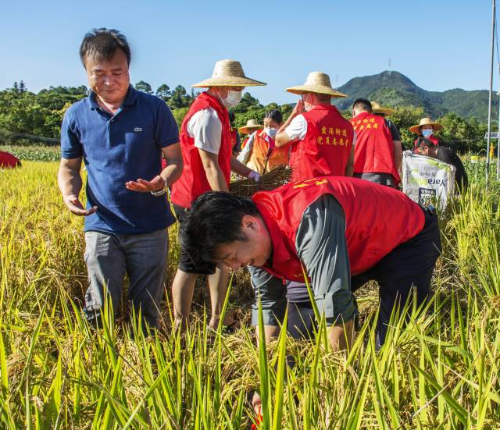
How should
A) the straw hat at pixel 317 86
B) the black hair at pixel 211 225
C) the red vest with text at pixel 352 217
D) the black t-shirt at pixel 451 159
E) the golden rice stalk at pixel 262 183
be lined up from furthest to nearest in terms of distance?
the black t-shirt at pixel 451 159
the straw hat at pixel 317 86
the golden rice stalk at pixel 262 183
the red vest with text at pixel 352 217
the black hair at pixel 211 225

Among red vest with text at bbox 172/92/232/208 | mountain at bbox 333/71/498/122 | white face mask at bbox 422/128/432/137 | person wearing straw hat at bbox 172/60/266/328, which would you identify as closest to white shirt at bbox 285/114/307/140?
person wearing straw hat at bbox 172/60/266/328

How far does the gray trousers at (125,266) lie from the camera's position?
212 cm

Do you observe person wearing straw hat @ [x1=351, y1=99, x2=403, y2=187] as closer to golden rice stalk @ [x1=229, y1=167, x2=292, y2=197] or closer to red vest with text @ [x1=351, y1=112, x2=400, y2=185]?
red vest with text @ [x1=351, y1=112, x2=400, y2=185]

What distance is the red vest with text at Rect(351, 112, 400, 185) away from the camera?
442cm

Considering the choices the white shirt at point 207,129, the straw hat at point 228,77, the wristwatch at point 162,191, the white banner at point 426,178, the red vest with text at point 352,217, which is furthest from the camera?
the white banner at point 426,178

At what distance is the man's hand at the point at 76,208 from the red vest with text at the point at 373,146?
2897mm

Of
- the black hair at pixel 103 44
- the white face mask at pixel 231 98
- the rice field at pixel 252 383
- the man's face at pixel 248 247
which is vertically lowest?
the rice field at pixel 252 383

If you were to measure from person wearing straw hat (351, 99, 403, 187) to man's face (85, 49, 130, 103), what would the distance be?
275 centimetres

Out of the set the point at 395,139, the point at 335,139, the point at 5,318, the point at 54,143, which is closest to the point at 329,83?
the point at 335,139

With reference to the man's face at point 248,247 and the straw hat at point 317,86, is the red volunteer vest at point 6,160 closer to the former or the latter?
the straw hat at point 317,86

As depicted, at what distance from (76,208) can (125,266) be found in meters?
0.33

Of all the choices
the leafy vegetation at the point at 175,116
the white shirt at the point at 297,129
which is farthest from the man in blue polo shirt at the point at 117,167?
the leafy vegetation at the point at 175,116

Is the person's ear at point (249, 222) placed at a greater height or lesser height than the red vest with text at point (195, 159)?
lesser

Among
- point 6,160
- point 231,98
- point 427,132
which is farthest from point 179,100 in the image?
point 231,98
